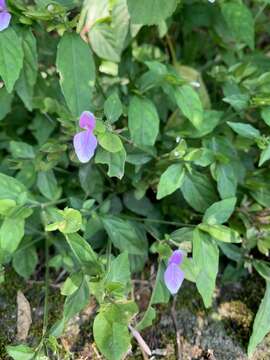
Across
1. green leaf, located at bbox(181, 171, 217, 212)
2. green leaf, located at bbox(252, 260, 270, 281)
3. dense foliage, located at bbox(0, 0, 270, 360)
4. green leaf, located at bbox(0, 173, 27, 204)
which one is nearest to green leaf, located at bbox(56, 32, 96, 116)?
dense foliage, located at bbox(0, 0, 270, 360)

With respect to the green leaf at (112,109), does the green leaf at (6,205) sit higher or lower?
lower

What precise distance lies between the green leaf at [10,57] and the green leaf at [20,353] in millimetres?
605

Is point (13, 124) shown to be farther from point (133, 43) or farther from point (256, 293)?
point (256, 293)

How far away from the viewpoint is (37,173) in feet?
5.66

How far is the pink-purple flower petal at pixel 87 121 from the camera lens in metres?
1.37

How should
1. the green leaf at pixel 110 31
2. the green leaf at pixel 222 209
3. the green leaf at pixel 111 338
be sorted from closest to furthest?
the green leaf at pixel 111 338
the green leaf at pixel 222 209
the green leaf at pixel 110 31

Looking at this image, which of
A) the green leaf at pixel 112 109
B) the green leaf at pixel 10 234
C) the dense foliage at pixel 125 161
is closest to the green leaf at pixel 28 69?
the dense foliage at pixel 125 161

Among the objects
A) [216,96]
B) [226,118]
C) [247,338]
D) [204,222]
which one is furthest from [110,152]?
[216,96]

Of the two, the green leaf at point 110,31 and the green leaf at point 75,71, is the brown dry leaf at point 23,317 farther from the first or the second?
the green leaf at point 110,31

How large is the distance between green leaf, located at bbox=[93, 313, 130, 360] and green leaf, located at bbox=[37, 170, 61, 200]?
0.46 metres

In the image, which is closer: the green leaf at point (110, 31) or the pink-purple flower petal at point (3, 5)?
the pink-purple flower petal at point (3, 5)

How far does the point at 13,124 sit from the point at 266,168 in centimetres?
84

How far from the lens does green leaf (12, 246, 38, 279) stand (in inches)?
66.7

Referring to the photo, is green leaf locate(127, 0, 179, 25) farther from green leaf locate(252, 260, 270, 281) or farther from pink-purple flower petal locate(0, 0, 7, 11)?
green leaf locate(252, 260, 270, 281)
